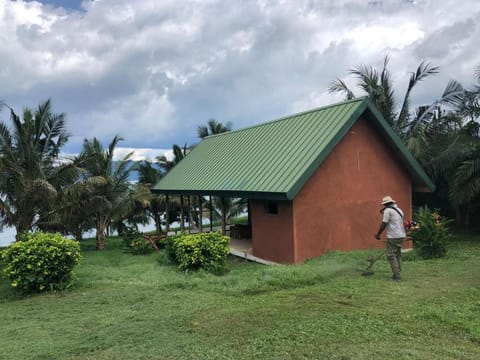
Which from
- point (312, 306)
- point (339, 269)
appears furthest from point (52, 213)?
point (312, 306)

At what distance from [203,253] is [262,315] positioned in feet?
15.3

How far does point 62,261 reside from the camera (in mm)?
9375

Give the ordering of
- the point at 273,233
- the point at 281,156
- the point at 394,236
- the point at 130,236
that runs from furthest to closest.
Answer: the point at 130,236
the point at 281,156
the point at 273,233
the point at 394,236

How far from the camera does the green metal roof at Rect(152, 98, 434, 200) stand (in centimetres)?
1094

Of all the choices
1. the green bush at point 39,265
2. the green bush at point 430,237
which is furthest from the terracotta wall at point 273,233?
the green bush at point 39,265

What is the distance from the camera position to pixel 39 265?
29.9 ft

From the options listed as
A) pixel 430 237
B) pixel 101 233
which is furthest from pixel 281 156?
pixel 101 233

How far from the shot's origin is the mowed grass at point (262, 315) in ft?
16.4

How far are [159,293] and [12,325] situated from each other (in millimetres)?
2489

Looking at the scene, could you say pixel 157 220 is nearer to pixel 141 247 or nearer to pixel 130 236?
pixel 130 236

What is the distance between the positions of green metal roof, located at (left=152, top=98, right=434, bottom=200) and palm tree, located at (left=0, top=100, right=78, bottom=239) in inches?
175

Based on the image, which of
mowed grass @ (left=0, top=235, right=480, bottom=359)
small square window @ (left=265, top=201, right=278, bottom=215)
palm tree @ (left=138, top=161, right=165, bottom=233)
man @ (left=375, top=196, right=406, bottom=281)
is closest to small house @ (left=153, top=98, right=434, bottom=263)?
small square window @ (left=265, top=201, right=278, bottom=215)

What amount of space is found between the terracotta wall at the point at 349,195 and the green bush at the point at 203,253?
1.89 meters

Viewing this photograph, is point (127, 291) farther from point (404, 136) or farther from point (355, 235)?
point (404, 136)
